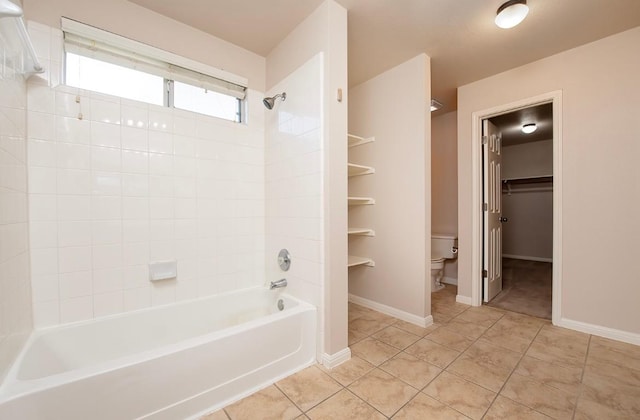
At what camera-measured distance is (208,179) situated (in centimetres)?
202

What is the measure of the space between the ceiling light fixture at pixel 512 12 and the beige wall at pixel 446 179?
2.02 meters

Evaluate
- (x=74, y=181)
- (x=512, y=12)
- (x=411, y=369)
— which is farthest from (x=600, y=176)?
(x=74, y=181)

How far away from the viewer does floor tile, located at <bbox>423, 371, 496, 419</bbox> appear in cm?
132

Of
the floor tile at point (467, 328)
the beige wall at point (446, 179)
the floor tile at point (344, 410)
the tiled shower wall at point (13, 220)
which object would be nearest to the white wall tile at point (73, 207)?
the tiled shower wall at point (13, 220)

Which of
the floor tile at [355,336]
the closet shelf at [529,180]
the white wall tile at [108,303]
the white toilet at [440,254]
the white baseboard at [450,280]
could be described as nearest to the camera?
the white wall tile at [108,303]

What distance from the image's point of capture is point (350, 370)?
1.66 meters

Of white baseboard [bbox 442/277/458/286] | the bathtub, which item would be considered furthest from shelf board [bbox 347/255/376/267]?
white baseboard [bbox 442/277/458/286]

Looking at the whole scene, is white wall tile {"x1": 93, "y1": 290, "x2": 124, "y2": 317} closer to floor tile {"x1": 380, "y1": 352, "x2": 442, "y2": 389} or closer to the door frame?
floor tile {"x1": 380, "y1": 352, "x2": 442, "y2": 389}

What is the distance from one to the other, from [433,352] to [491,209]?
5.92 ft

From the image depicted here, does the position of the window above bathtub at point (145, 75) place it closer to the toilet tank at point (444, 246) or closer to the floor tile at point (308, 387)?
the floor tile at point (308, 387)

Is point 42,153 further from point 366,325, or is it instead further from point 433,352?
point 433,352

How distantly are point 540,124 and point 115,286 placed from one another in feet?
18.1

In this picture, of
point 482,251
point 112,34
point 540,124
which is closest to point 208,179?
point 112,34

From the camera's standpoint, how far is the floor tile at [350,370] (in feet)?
5.16
